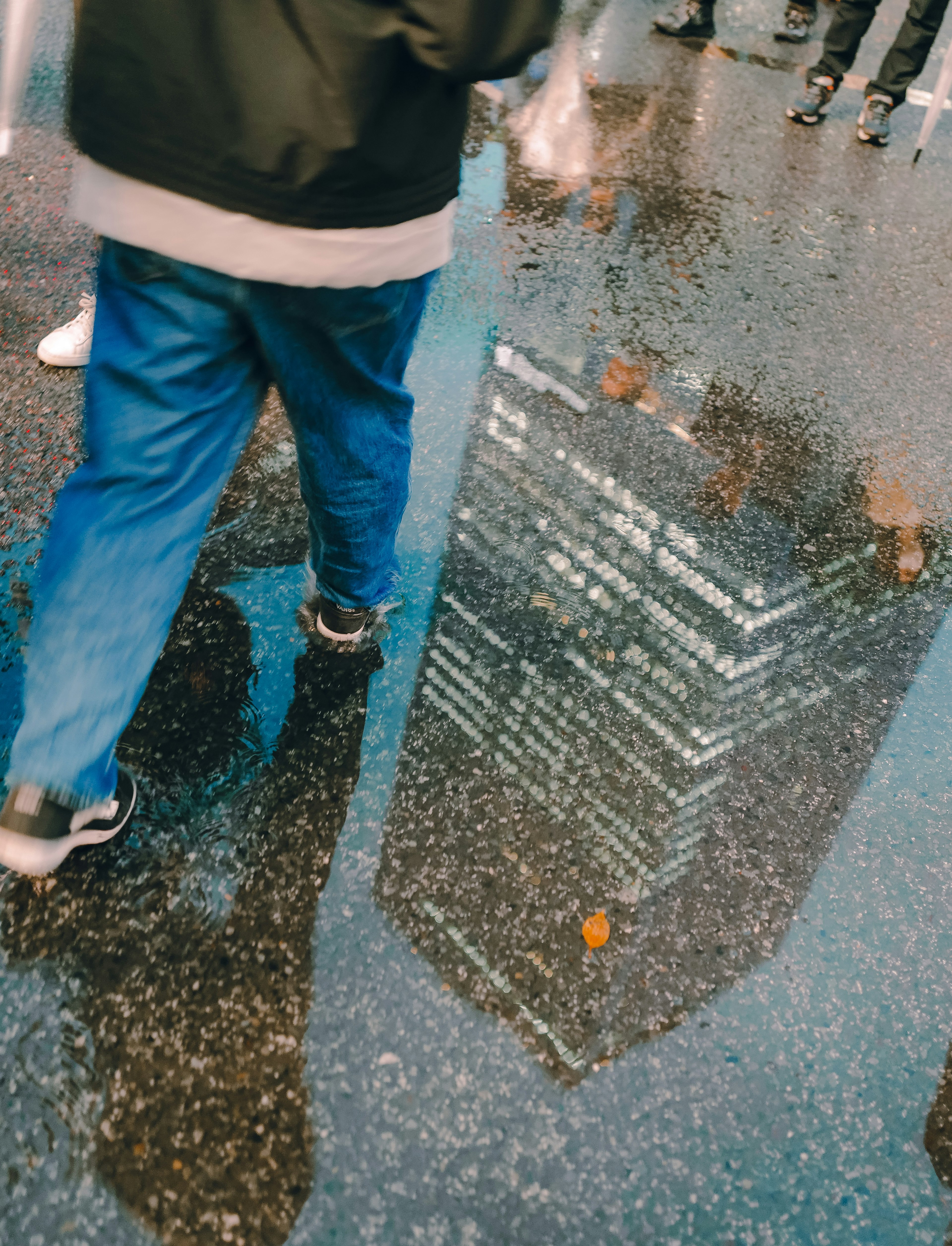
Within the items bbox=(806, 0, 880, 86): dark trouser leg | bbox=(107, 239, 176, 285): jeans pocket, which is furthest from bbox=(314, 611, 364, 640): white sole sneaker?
bbox=(806, 0, 880, 86): dark trouser leg

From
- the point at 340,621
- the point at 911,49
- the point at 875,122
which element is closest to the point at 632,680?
the point at 340,621

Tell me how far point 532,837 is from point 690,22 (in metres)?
5.42

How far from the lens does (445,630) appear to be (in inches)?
79.8

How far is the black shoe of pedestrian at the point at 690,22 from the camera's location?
17.1ft

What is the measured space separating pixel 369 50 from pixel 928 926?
1.66 meters

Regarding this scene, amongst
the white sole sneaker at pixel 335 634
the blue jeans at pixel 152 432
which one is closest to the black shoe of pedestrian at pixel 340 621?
the white sole sneaker at pixel 335 634

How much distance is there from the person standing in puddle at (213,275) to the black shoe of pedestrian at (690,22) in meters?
5.05

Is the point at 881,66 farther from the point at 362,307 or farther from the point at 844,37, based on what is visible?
the point at 362,307

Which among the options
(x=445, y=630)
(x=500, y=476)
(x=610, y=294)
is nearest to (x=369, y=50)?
(x=445, y=630)

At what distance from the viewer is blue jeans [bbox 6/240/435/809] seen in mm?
1117

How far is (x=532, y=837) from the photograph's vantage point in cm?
168

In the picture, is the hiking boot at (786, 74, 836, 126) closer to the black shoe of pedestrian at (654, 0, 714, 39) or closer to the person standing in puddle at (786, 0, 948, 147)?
the person standing in puddle at (786, 0, 948, 147)

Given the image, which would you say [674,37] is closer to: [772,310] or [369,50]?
[772,310]

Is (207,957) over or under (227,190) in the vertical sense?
under
